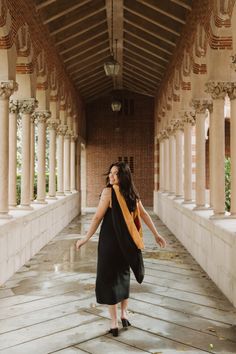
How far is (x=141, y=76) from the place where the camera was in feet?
60.7

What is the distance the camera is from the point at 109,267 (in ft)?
14.2

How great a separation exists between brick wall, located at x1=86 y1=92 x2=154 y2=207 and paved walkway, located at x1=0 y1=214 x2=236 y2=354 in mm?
14918

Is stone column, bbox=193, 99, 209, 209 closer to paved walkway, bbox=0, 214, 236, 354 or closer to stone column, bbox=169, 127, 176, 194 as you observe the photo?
paved walkway, bbox=0, 214, 236, 354

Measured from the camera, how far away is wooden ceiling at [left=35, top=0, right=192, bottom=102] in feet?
35.3

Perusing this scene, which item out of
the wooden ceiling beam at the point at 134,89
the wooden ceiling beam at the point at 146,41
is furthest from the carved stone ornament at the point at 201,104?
the wooden ceiling beam at the point at 134,89

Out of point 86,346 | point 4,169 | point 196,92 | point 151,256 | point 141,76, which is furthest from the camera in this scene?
point 141,76

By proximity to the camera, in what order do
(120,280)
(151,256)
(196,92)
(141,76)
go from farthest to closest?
1. (141,76)
2. (196,92)
3. (151,256)
4. (120,280)

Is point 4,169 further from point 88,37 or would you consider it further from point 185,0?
point 88,37

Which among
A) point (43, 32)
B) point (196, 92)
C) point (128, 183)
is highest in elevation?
point (43, 32)

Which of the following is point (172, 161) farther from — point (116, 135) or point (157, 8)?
point (116, 135)

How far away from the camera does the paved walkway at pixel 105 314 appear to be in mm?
4094

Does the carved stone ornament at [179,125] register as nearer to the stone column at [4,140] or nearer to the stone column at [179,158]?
the stone column at [179,158]

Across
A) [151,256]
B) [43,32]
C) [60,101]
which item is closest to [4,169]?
[151,256]

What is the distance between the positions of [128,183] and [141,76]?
579 inches
